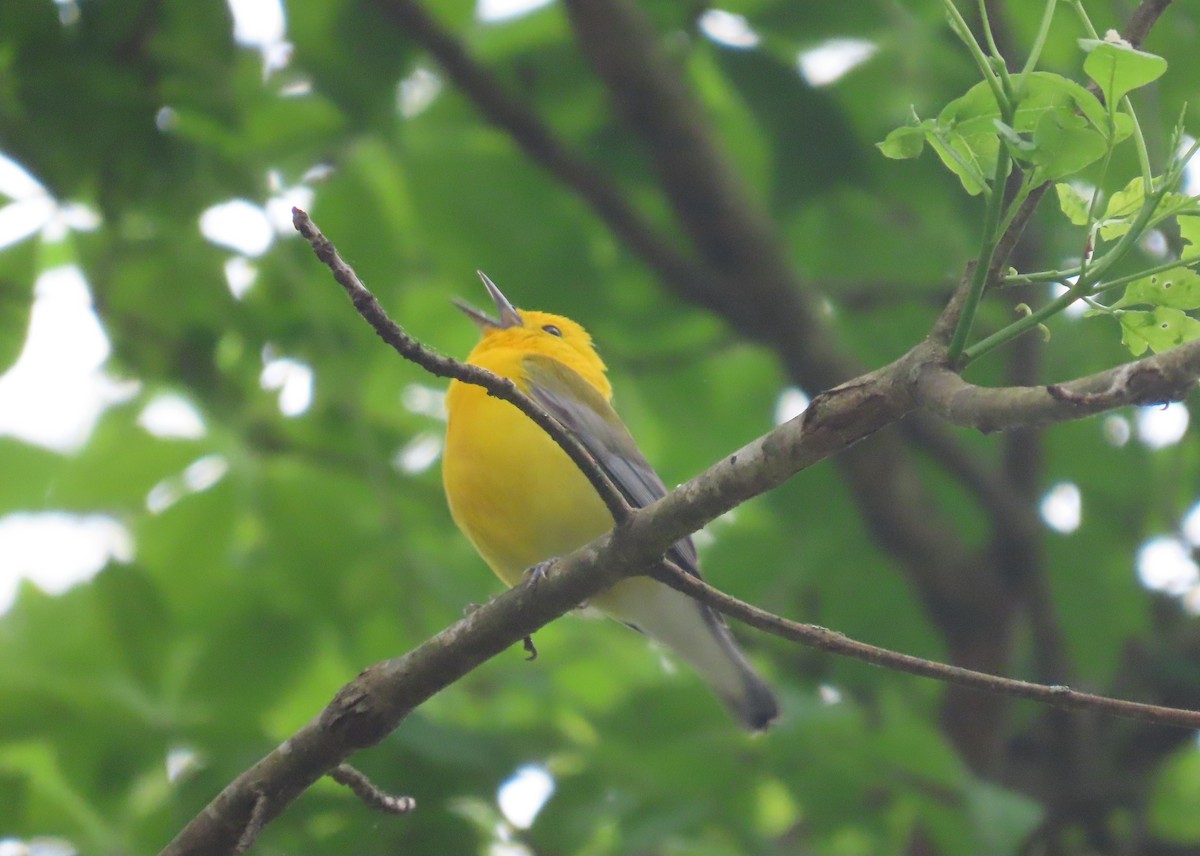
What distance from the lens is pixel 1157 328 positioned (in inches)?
98.2

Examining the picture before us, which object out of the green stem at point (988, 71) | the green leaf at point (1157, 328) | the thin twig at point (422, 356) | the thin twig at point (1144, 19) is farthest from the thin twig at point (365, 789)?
the thin twig at point (1144, 19)

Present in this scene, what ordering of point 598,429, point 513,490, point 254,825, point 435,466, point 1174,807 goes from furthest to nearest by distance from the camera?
point 1174,807, point 435,466, point 598,429, point 513,490, point 254,825

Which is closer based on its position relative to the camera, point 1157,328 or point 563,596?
point 1157,328

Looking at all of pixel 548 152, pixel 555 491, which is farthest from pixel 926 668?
pixel 548 152

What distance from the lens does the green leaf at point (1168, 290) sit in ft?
8.01

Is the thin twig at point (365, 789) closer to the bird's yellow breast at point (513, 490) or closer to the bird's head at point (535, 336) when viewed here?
the bird's yellow breast at point (513, 490)

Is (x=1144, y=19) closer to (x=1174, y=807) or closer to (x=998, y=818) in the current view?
(x=998, y=818)

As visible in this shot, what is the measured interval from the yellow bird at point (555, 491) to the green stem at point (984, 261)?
245 cm

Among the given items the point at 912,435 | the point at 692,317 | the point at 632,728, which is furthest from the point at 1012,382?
the point at 632,728

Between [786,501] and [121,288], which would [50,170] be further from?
[786,501]

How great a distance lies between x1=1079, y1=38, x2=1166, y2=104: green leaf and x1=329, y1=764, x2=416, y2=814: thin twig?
2626 mm

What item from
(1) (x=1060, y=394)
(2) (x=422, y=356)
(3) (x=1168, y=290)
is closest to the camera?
(1) (x=1060, y=394)

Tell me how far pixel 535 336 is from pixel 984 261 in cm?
411

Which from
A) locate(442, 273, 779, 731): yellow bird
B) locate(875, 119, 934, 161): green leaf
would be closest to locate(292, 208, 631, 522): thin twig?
locate(875, 119, 934, 161): green leaf
